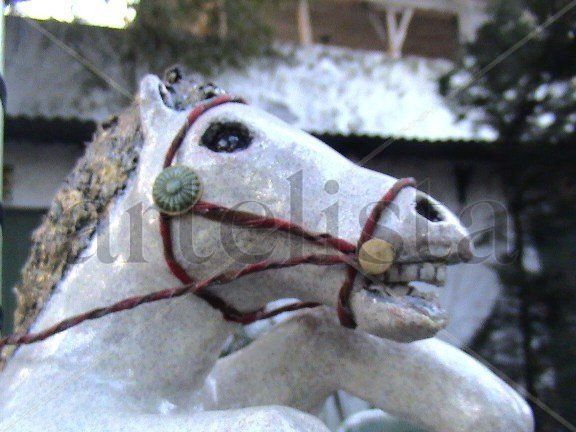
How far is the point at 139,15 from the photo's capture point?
9.57 feet

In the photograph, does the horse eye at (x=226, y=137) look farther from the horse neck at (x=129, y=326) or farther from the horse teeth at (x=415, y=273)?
the horse teeth at (x=415, y=273)

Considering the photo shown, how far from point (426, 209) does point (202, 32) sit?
2638 mm

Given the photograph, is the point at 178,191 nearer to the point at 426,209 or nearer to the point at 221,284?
the point at 221,284

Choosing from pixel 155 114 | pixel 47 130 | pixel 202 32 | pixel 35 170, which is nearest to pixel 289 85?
pixel 202 32

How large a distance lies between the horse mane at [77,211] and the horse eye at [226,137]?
0.12 metres

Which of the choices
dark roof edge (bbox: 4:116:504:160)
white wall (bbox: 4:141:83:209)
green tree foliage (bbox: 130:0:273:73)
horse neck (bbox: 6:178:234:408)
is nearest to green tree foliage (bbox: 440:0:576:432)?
dark roof edge (bbox: 4:116:504:160)

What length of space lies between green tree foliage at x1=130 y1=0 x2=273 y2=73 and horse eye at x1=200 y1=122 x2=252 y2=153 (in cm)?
222

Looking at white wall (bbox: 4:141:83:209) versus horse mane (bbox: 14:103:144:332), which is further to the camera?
white wall (bbox: 4:141:83:209)

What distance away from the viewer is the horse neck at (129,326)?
0.84 metres

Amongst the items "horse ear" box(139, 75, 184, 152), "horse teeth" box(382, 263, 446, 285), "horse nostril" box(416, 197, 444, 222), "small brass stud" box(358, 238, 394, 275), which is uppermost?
"horse ear" box(139, 75, 184, 152)

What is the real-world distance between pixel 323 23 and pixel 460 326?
10.1ft

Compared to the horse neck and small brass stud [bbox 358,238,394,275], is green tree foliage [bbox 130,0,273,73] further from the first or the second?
small brass stud [bbox 358,238,394,275]

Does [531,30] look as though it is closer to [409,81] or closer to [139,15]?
[409,81]

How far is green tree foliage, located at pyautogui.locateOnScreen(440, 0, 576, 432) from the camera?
103 inches
